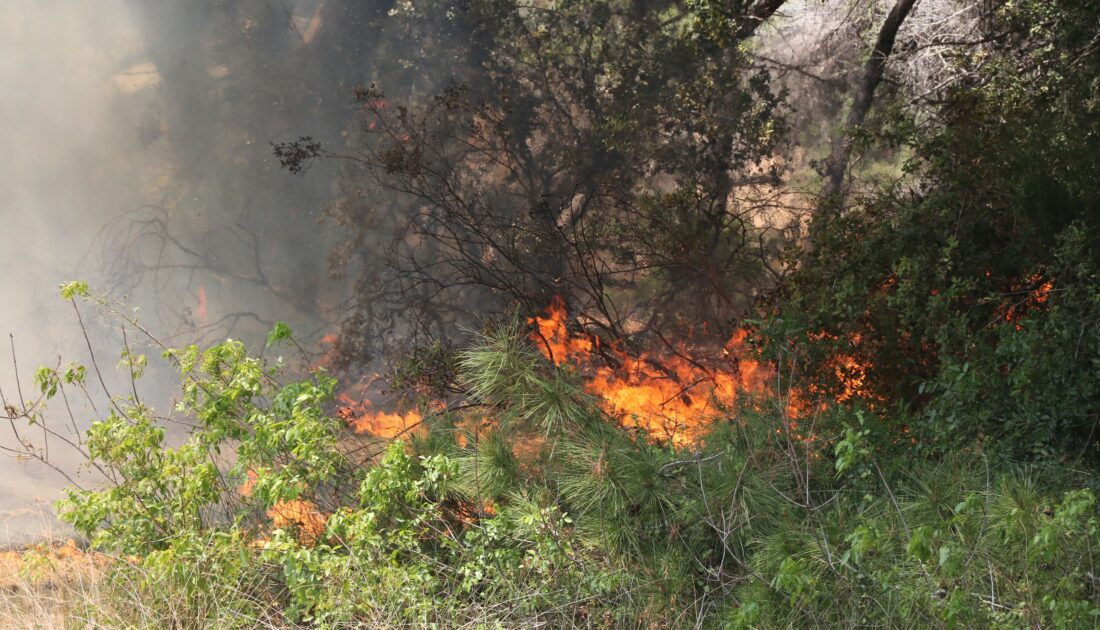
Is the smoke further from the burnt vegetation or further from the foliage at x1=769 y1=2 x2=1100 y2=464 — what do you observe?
the foliage at x1=769 y1=2 x2=1100 y2=464

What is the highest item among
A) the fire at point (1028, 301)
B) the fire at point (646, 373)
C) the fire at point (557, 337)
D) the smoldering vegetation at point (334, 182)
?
the smoldering vegetation at point (334, 182)

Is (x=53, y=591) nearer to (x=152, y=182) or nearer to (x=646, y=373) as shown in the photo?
(x=152, y=182)

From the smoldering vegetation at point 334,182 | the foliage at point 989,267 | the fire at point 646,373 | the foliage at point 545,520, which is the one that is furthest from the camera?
the smoldering vegetation at point 334,182

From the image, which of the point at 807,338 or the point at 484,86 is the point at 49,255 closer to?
the point at 484,86

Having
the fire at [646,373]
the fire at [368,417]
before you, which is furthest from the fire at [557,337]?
the fire at [368,417]

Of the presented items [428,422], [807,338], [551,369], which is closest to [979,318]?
[807,338]

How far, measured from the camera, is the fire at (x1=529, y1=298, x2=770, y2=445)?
4938 mm

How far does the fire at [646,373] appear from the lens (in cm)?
494

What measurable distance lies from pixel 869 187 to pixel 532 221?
1734 millimetres

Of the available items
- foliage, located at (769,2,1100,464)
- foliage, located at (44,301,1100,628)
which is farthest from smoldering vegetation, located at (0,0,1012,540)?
foliage, located at (44,301,1100,628)

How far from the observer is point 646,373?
5.20 metres

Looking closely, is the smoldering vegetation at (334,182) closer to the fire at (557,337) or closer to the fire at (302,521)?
the fire at (557,337)

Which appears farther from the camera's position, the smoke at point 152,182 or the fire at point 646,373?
the smoke at point 152,182

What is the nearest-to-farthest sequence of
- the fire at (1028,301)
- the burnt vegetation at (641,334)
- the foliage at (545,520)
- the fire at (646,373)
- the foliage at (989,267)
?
the foliage at (545,520)
the burnt vegetation at (641,334)
the foliage at (989,267)
the fire at (1028,301)
the fire at (646,373)
